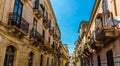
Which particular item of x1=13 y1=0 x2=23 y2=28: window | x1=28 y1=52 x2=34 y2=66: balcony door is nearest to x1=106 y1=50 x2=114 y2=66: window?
x1=13 y1=0 x2=23 y2=28: window

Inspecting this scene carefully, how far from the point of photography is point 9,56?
9.71 meters

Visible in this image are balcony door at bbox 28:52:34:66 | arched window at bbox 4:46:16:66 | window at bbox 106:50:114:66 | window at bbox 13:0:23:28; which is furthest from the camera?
balcony door at bbox 28:52:34:66

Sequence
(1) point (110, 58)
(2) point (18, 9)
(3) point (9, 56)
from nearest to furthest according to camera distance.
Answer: (3) point (9, 56)
(1) point (110, 58)
(2) point (18, 9)

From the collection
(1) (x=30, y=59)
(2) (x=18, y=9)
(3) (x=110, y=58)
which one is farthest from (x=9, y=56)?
(3) (x=110, y=58)

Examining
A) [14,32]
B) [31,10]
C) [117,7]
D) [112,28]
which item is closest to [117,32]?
[112,28]

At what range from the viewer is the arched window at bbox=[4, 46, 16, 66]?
937 cm

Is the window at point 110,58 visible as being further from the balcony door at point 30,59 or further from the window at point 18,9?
the balcony door at point 30,59

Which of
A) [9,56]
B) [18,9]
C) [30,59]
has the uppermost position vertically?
[18,9]

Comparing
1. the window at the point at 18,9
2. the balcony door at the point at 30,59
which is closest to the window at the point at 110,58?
the window at the point at 18,9

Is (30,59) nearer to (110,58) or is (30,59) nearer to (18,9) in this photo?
(18,9)

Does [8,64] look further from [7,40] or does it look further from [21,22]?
[21,22]

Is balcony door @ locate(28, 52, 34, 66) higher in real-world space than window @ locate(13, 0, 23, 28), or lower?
lower

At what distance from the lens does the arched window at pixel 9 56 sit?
9.37m

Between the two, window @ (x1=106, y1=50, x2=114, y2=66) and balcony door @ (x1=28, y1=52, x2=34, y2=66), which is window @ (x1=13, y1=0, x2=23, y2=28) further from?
window @ (x1=106, y1=50, x2=114, y2=66)
